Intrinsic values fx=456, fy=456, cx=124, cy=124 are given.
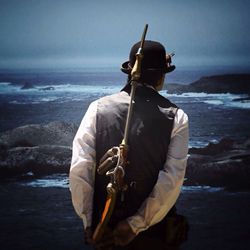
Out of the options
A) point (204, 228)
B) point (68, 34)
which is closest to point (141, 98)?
point (204, 228)

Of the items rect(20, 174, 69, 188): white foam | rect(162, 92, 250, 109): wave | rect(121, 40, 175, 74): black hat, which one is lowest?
rect(20, 174, 69, 188): white foam

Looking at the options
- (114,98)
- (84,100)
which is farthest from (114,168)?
(84,100)

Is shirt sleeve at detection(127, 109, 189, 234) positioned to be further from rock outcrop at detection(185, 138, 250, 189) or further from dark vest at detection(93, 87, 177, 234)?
rock outcrop at detection(185, 138, 250, 189)

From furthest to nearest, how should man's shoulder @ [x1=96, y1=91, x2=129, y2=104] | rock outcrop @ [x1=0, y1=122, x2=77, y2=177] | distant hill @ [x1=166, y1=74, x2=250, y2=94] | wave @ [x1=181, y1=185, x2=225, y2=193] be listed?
1. distant hill @ [x1=166, y1=74, x2=250, y2=94]
2. rock outcrop @ [x1=0, y1=122, x2=77, y2=177]
3. wave @ [x1=181, y1=185, x2=225, y2=193]
4. man's shoulder @ [x1=96, y1=91, x2=129, y2=104]

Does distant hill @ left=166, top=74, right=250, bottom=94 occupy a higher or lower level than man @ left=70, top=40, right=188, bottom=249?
higher

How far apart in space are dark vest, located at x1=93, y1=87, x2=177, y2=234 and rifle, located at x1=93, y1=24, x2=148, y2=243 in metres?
0.04

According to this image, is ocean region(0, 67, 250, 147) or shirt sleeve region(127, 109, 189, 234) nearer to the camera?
shirt sleeve region(127, 109, 189, 234)

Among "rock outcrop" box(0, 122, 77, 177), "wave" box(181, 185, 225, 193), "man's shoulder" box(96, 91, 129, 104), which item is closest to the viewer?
"man's shoulder" box(96, 91, 129, 104)

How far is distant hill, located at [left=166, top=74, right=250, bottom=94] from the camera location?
3867 millimetres

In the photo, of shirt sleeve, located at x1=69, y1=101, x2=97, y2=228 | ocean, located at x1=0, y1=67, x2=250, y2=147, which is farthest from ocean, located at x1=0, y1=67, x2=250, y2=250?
shirt sleeve, located at x1=69, y1=101, x2=97, y2=228

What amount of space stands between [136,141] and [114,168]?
135 mm

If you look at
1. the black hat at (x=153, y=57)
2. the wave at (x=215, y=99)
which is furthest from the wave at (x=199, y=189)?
the black hat at (x=153, y=57)

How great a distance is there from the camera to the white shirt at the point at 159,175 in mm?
1684

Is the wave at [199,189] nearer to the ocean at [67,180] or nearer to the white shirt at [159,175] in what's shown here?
the ocean at [67,180]
